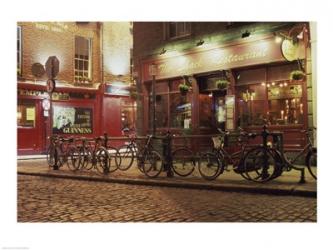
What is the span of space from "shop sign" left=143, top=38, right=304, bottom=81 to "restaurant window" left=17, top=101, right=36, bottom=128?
24.0ft

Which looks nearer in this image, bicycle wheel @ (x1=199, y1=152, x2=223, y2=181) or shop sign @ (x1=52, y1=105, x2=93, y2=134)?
bicycle wheel @ (x1=199, y1=152, x2=223, y2=181)

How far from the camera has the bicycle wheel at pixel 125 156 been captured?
1136cm

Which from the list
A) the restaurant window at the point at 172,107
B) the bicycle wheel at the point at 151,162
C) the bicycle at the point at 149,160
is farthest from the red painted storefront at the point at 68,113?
the bicycle wheel at the point at 151,162

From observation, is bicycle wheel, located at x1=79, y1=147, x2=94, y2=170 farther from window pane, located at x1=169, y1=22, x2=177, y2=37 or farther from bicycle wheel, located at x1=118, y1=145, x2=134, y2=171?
window pane, located at x1=169, y1=22, x2=177, y2=37

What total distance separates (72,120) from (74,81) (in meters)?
2.15

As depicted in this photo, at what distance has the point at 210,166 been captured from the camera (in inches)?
365

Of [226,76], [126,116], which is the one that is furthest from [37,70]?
[226,76]

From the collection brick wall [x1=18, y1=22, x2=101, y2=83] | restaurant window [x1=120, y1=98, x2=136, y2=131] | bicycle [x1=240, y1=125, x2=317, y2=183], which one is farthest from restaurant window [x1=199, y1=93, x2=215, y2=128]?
restaurant window [x1=120, y1=98, x2=136, y2=131]

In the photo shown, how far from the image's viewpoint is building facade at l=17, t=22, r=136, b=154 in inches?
791

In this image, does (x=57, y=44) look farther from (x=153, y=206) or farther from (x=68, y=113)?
(x=153, y=206)

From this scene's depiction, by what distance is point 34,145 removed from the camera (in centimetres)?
2033

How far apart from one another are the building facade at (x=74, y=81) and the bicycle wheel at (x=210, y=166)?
12.6 metres

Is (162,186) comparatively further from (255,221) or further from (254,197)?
(255,221)
